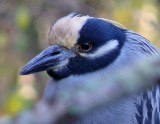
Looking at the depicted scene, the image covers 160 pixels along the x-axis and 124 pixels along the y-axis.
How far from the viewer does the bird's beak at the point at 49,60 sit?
2561 millimetres

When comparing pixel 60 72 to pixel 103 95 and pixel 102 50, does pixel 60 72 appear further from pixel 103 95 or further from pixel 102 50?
pixel 103 95

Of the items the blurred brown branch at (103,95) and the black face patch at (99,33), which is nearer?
the blurred brown branch at (103,95)

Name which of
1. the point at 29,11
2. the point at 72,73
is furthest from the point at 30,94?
the point at 72,73

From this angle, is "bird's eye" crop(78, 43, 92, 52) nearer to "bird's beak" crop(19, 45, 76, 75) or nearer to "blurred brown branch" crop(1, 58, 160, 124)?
"bird's beak" crop(19, 45, 76, 75)

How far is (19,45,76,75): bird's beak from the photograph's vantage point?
8.40 ft

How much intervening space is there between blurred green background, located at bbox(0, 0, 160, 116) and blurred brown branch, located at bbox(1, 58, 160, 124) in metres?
3.70

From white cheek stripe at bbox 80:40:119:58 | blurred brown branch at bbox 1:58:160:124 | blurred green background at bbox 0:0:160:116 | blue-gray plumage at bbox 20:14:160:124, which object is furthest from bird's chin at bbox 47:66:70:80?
blurred brown branch at bbox 1:58:160:124

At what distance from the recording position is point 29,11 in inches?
184

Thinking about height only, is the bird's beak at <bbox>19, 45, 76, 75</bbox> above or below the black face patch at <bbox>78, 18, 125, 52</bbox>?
below

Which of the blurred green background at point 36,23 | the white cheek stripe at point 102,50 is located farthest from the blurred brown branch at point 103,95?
the blurred green background at point 36,23

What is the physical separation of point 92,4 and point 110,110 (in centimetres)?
269

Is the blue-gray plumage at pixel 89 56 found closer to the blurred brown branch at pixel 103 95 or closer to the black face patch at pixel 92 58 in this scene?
the black face patch at pixel 92 58

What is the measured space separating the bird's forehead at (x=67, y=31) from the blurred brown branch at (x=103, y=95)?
1.87 m

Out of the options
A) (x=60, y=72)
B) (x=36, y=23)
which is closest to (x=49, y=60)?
(x=60, y=72)
